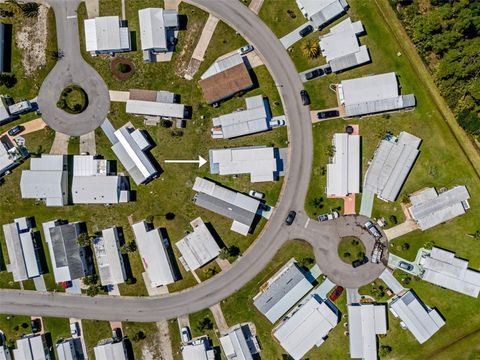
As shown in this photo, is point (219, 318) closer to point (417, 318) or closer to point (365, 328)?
point (365, 328)

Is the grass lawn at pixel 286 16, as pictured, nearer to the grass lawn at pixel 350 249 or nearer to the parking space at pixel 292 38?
the parking space at pixel 292 38

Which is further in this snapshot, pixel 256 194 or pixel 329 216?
pixel 256 194

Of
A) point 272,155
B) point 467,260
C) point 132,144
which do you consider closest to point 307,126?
point 272,155

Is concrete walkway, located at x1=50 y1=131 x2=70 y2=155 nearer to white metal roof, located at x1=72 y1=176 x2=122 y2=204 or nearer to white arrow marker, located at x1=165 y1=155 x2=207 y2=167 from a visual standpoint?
white metal roof, located at x1=72 y1=176 x2=122 y2=204

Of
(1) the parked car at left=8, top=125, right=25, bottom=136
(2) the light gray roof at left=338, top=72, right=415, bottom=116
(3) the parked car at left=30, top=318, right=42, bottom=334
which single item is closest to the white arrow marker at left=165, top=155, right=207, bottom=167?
(2) the light gray roof at left=338, top=72, right=415, bottom=116

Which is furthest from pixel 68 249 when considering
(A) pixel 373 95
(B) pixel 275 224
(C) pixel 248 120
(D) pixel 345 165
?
(A) pixel 373 95

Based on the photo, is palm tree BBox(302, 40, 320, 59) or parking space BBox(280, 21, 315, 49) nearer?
palm tree BBox(302, 40, 320, 59)

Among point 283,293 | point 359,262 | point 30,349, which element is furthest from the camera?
point 30,349
